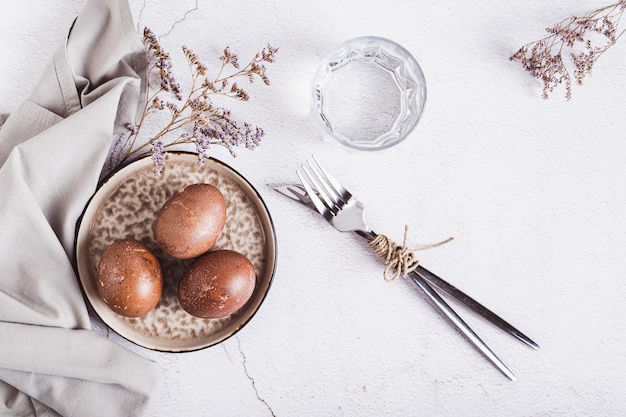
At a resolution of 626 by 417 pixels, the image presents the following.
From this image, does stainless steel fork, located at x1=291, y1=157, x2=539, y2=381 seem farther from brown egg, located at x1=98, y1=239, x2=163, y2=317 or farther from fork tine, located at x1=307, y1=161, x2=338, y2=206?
brown egg, located at x1=98, y1=239, x2=163, y2=317

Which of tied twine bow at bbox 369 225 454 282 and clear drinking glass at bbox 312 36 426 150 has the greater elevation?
clear drinking glass at bbox 312 36 426 150

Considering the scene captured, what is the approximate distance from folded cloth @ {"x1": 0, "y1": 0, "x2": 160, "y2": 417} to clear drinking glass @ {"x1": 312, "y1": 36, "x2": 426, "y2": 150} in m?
0.30

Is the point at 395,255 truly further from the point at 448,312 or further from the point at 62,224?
the point at 62,224

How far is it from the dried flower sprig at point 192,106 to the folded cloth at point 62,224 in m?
0.04

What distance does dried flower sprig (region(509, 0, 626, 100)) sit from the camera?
2.92 feet

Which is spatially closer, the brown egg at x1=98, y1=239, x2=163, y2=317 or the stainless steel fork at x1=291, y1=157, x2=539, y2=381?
the brown egg at x1=98, y1=239, x2=163, y2=317

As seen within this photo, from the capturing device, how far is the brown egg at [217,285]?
0.75m

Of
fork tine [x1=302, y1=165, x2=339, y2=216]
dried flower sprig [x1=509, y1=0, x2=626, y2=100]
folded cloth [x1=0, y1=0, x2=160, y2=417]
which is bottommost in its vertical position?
folded cloth [x1=0, y1=0, x2=160, y2=417]

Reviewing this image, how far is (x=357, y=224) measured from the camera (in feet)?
2.81

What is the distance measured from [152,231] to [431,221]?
43cm

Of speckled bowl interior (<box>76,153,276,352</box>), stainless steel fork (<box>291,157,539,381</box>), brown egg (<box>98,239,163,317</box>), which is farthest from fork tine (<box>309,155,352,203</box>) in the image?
brown egg (<box>98,239,163,317</box>)

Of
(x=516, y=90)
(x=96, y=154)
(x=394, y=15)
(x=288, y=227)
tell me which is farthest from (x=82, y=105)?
(x=516, y=90)

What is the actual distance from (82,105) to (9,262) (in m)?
0.25

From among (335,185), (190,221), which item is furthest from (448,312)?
(190,221)
